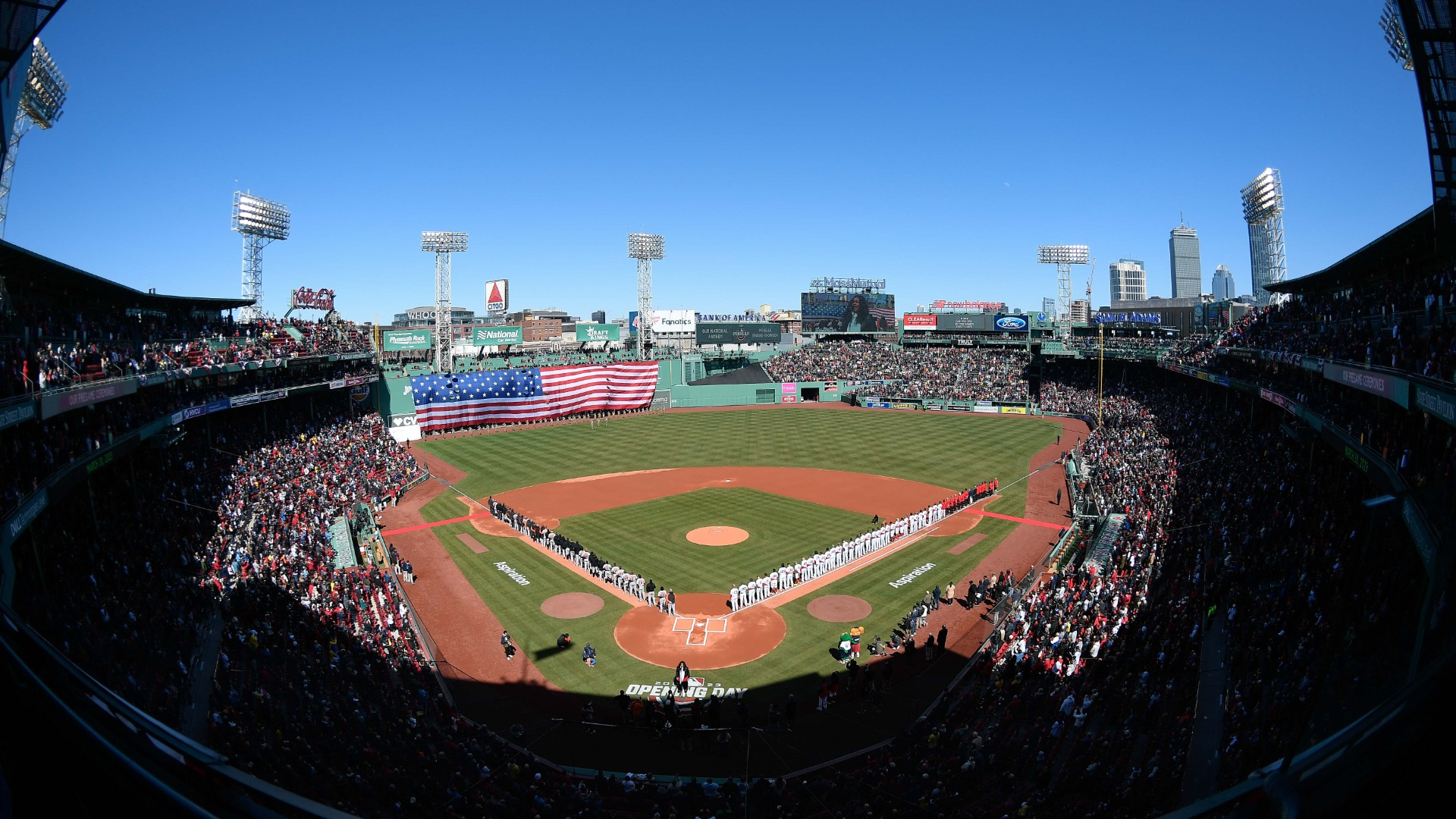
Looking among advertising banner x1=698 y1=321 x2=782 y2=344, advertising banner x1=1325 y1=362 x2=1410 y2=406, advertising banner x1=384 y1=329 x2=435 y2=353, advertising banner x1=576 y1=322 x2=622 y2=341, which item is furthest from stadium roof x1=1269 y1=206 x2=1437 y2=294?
advertising banner x1=384 y1=329 x2=435 y2=353

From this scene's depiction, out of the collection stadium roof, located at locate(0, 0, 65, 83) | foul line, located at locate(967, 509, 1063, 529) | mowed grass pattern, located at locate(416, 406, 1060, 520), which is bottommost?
foul line, located at locate(967, 509, 1063, 529)

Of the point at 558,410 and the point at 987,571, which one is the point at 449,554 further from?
the point at 558,410

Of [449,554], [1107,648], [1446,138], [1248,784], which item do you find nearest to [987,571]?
[1107,648]

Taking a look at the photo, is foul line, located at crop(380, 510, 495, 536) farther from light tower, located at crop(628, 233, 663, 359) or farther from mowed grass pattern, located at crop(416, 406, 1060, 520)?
light tower, located at crop(628, 233, 663, 359)

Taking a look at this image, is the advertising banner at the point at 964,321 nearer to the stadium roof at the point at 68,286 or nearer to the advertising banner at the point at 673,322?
the advertising banner at the point at 673,322

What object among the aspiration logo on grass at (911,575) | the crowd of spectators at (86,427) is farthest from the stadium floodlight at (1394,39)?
the crowd of spectators at (86,427)

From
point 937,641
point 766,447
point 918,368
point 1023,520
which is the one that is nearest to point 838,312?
point 918,368
